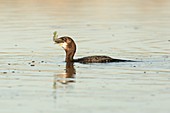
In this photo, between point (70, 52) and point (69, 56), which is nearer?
point (69, 56)

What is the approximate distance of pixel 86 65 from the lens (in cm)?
1759

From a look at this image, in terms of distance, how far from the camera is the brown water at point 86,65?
12.7 m

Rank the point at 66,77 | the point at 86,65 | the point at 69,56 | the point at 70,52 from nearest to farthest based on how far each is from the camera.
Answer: the point at 66,77 < the point at 86,65 < the point at 69,56 < the point at 70,52

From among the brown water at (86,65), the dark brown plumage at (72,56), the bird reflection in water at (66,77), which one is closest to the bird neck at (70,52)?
the dark brown plumage at (72,56)

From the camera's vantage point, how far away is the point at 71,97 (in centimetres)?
1313

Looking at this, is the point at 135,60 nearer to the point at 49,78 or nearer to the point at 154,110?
the point at 49,78

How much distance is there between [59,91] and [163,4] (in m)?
21.8

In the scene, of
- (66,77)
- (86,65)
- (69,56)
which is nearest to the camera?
(66,77)

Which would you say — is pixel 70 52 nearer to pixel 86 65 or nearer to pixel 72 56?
pixel 72 56

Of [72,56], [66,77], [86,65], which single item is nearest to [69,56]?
[72,56]

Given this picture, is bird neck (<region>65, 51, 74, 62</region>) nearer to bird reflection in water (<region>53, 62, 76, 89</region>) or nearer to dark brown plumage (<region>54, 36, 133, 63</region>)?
dark brown plumage (<region>54, 36, 133, 63</region>)

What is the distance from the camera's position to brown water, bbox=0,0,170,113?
12.7 meters

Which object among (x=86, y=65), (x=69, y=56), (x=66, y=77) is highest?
(x=69, y=56)

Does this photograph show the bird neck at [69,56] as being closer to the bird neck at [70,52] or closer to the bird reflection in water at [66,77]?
the bird neck at [70,52]
